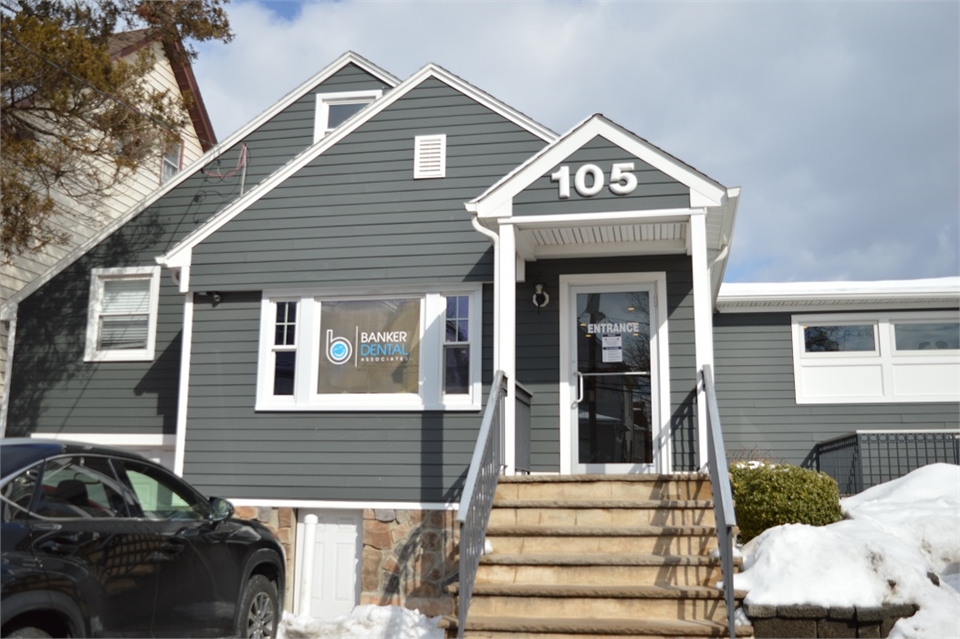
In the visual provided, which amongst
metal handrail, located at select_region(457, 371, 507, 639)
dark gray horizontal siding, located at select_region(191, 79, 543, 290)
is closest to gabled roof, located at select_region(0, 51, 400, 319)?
dark gray horizontal siding, located at select_region(191, 79, 543, 290)

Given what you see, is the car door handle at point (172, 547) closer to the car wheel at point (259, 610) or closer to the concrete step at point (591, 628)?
the car wheel at point (259, 610)

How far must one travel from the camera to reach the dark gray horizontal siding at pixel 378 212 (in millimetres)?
10555

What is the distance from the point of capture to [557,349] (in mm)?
10219

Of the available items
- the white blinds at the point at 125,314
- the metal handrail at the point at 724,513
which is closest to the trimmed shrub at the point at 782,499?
the metal handrail at the point at 724,513

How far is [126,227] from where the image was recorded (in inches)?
513

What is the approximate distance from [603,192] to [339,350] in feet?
11.8

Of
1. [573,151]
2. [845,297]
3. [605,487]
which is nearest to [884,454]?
[845,297]

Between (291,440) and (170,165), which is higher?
(170,165)

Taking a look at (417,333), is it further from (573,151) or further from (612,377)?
(573,151)

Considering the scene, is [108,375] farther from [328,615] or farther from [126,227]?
[328,615]

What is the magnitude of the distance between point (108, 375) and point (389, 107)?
5.36 meters

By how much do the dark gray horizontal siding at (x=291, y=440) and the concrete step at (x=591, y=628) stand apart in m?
3.40

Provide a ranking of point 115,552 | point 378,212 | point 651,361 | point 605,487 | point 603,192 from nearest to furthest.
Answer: point 115,552 < point 605,487 < point 603,192 < point 651,361 < point 378,212

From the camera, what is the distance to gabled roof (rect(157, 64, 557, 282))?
35.6ft
